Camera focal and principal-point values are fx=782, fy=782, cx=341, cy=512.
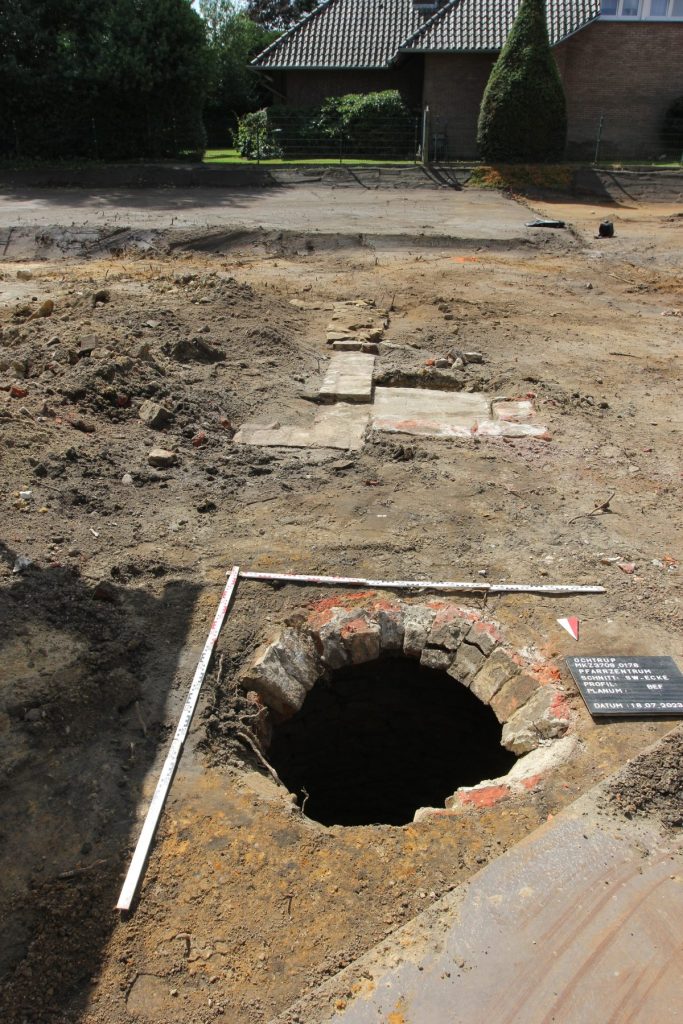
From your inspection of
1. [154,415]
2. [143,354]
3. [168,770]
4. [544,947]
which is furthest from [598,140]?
[544,947]

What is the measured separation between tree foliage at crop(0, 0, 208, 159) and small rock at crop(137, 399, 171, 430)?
756 inches

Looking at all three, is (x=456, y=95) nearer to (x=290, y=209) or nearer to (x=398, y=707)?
(x=290, y=209)

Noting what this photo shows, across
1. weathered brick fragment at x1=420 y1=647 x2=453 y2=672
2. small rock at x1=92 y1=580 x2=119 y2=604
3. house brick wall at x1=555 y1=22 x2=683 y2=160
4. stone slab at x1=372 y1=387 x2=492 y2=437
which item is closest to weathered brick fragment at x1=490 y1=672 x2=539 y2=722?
weathered brick fragment at x1=420 y1=647 x2=453 y2=672

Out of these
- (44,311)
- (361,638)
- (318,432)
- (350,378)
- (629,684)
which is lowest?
(361,638)

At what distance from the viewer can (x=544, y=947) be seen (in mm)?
3033

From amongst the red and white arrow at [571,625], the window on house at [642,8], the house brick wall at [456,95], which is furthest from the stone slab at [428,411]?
the window on house at [642,8]

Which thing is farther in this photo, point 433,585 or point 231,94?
point 231,94

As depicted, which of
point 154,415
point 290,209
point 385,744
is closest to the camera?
point 385,744

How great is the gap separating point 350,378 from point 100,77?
1877 centimetres

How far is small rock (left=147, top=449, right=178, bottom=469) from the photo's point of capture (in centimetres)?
659

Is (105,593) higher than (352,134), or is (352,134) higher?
(352,134)

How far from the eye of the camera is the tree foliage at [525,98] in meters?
22.3

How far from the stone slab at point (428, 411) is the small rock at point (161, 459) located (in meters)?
2.00

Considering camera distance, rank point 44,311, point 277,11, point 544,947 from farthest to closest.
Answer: point 277,11 < point 44,311 < point 544,947
